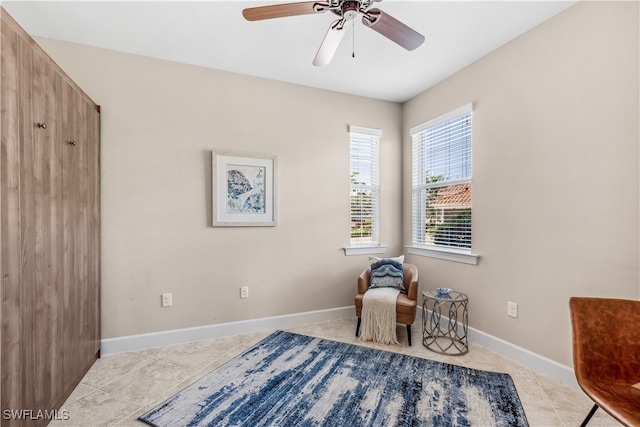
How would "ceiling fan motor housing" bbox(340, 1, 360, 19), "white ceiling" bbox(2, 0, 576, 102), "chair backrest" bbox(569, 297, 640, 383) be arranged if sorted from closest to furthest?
1. "chair backrest" bbox(569, 297, 640, 383)
2. "ceiling fan motor housing" bbox(340, 1, 360, 19)
3. "white ceiling" bbox(2, 0, 576, 102)

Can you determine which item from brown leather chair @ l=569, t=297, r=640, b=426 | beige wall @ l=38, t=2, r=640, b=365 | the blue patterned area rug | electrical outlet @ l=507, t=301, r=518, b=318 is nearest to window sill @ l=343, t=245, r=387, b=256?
beige wall @ l=38, t=2, r=640, b=365

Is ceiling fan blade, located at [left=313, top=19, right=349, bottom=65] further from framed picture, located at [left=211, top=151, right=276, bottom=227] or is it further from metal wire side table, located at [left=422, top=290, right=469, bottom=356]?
metal wire side table, located at [left=422, top=290, right=469, bottom=356]

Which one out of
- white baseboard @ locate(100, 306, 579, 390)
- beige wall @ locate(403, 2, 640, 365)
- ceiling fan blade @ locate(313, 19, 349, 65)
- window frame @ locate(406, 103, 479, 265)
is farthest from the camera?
window frame @ locate(406, 103, 479, 265)

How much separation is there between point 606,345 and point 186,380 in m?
2.55

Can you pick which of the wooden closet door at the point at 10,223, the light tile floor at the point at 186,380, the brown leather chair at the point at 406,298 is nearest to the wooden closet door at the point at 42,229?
the wooden closet door at the point at 10,223

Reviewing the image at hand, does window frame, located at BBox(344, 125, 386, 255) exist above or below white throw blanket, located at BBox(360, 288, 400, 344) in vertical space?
above

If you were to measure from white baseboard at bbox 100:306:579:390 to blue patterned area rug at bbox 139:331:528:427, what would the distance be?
319 millimetres

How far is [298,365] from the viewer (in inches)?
95.9

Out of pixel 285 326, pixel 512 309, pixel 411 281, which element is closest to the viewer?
pixel 512 309

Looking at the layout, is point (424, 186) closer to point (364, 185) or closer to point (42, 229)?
point (364, 185)

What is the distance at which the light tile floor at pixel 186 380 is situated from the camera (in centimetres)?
182

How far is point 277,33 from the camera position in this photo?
2438 millimetres

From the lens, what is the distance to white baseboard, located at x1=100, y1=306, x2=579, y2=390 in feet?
7.41

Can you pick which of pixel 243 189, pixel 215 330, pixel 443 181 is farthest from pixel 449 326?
pixel 243 189
